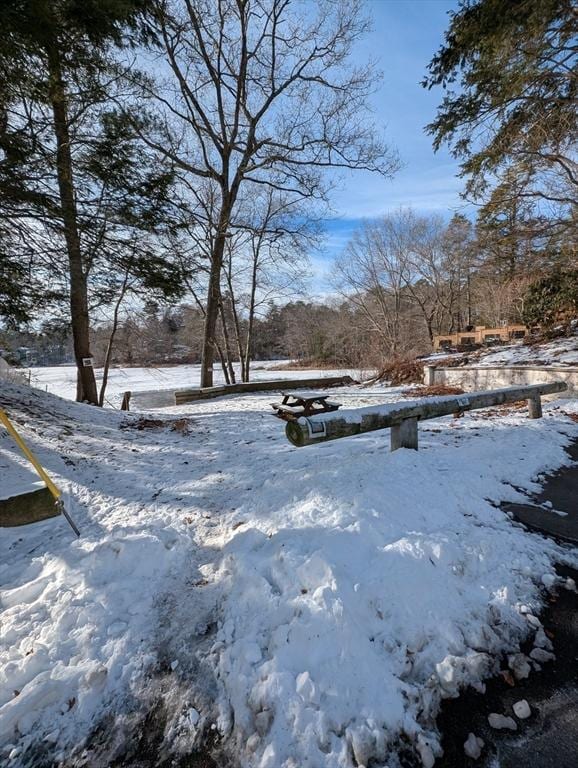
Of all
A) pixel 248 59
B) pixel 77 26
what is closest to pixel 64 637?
pixel 77 26

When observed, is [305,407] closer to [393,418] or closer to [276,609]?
[393,418]

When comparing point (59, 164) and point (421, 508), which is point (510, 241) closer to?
point (421, 508)

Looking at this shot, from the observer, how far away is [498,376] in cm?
814

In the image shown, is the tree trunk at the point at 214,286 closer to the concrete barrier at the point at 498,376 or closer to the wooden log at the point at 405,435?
the concrete barrier at the point at 498,376

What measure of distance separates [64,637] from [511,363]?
10.1 metres

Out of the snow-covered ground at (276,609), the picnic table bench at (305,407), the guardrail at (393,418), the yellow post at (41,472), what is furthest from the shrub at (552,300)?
the yellow post at (41,472)

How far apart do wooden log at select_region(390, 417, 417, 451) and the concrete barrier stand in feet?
16.1

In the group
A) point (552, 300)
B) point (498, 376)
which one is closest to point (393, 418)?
point (498, 376)

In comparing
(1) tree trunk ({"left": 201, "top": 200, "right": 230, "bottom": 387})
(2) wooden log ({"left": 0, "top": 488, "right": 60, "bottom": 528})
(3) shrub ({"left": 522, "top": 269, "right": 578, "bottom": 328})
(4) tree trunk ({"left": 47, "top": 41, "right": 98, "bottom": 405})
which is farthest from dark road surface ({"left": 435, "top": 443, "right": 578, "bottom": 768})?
(1) tree trunk ({"left": 201, "top": 200, "right": 230, "bottom": 387})

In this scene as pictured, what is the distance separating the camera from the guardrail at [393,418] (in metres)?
2.77

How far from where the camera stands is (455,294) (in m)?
27.2

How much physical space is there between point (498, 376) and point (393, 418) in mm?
6259

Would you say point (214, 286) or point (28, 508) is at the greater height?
point (214, 286)

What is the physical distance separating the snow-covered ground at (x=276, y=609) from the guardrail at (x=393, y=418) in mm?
311
